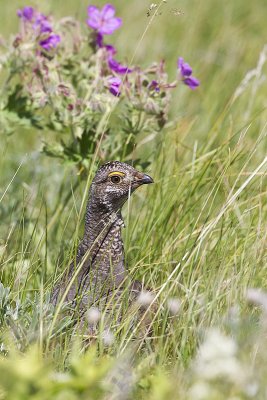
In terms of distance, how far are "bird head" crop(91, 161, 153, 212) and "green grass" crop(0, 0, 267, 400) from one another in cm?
13

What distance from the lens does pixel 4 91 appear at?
553 cm

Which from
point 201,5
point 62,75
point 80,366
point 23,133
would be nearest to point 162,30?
point 201,5

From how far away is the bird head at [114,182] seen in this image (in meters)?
4.59

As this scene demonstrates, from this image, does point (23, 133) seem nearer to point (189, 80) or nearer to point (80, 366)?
point (189, 80)

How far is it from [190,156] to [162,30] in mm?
3079

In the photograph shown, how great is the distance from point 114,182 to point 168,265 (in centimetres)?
51

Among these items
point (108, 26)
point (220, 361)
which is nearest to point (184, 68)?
point (108, 26)

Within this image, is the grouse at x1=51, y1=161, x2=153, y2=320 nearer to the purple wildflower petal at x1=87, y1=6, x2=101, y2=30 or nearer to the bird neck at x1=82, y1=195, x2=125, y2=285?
the bird neck at x1=82, y1=195, x2=125, y2=285

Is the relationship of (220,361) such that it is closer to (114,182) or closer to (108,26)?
(114,182)

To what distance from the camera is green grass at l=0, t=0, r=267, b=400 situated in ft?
9.34

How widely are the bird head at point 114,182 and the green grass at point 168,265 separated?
0.13m

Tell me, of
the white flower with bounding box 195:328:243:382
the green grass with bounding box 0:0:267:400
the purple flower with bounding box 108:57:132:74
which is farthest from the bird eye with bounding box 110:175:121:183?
the white flower with bounding box 195:328:243:382

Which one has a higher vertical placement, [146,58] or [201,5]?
[201,5]

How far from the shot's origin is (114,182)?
461 cm
